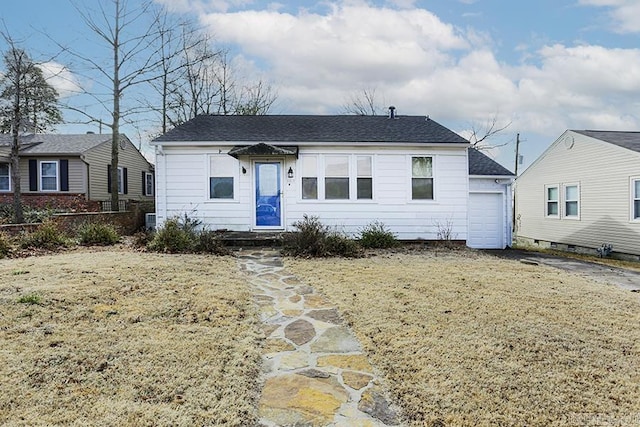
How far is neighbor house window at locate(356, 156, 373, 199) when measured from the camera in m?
12.1

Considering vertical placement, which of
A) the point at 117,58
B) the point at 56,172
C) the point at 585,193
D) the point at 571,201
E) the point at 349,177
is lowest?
the point at 571,201

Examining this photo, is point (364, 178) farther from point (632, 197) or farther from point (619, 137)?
point (619, 137)

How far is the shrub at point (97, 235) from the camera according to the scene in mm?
10602

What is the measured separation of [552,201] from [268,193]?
41.1 ft

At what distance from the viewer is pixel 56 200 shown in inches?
721

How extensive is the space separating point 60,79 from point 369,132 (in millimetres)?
13441

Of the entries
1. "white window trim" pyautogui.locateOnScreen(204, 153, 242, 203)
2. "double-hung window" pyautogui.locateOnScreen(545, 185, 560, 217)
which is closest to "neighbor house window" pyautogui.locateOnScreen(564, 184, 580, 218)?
"double-hung window" pyautogui.locateOnScreen(545, 185, 560, 217)

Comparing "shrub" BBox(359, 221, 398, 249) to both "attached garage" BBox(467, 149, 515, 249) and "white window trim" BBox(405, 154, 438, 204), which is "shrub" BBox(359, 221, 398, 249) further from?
"attached garage" BBox(467, 149, 515, 249)

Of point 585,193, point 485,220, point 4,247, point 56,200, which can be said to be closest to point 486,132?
point 585,193

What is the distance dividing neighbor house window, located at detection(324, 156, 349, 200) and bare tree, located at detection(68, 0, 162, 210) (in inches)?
384

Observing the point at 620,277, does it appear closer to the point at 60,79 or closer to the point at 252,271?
the point at 252,271

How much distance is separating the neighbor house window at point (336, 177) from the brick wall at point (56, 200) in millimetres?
12855

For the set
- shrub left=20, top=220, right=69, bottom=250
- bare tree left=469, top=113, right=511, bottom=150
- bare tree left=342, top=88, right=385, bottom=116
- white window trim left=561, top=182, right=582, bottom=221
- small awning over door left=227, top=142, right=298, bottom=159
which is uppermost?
bare tree left=342, top=88, right=385, bottom=116

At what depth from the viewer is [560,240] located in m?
16.3
